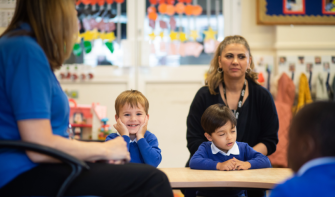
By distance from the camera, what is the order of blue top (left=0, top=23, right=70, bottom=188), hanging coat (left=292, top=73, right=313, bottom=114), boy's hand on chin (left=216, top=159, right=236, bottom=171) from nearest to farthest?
blue top (left=0, top=23, right=70, bottom=188)
boy's hand on chin (left=216, top=159, right=236, bottom=171)
hanging coat (left=292, top=73, right=313, bottom=114)

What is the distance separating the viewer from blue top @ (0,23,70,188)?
36.5 inches

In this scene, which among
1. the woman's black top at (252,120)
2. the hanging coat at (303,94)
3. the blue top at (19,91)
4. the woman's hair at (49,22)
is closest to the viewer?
the blue top at (19,91)

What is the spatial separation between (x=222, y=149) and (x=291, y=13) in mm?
2326

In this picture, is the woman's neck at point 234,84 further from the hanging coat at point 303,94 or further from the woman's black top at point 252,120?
the hanging coat at point 303,94

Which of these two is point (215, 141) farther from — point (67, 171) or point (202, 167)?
point (67, 171)

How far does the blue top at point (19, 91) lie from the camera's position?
3.05ft

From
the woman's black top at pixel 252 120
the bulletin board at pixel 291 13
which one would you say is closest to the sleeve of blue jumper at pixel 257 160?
the woman's black top at pixel 252 120

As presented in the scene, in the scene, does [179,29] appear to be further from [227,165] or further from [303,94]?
[227,165]

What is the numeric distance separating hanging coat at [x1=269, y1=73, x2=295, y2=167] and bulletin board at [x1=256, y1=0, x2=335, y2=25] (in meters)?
0.61

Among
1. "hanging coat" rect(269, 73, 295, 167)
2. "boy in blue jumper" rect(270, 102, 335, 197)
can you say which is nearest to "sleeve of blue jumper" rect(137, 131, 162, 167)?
"boy in blue jumper" rect(270, 102, 335, 197)

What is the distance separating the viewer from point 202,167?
1.59 meters

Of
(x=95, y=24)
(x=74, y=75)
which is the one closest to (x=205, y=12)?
(x=95, y=24)

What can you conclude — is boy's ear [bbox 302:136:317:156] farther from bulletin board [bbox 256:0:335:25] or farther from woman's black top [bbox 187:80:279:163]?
bulletin board [bbox 256:0:335:25]

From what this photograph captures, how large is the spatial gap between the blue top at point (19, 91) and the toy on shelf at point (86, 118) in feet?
6.67
